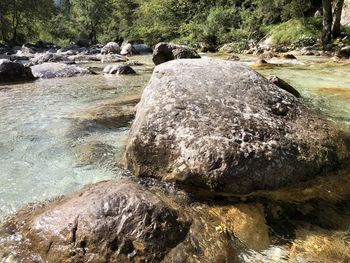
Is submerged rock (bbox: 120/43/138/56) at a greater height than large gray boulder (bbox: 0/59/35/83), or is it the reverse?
large gray boulder (bbox: 0/59/35/83)

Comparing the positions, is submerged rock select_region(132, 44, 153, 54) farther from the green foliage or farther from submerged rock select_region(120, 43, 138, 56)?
the green foliage

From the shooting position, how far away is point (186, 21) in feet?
Result: 126

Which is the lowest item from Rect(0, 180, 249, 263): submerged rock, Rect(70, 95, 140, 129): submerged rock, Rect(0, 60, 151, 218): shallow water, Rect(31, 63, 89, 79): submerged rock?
Rect(31, 63, 89, 79): submerged rock

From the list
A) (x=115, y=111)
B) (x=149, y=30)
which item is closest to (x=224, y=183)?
(x=115, y=111)

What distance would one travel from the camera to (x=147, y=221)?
3.00 meters

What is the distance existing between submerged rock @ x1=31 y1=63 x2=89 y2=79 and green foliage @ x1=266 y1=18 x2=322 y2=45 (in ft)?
51.4

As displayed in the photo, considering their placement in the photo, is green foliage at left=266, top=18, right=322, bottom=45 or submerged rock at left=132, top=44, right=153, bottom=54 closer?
green foliage at left=266, top=18, right=322, bottom=45

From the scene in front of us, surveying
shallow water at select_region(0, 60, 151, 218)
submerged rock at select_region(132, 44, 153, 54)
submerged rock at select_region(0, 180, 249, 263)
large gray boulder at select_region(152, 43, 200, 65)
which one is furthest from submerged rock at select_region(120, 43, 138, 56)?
submerged rock at select_region(0, 180, 249, 263)

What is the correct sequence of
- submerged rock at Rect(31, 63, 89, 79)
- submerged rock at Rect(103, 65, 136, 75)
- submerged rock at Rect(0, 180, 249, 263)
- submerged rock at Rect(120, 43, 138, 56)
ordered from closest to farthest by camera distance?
1. submerged rock at Rect(0, 180, 249, 263)
2. submerged rock at Rect(31, 63, 89, 79)
3. submerged rock at Rect(103, 65, 136, 75)
4. submerged rock at Rect(120, 43, 138, 56)

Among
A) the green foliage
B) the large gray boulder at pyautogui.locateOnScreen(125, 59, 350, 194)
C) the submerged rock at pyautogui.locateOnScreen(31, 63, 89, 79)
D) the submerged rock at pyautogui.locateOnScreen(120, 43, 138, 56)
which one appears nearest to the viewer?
the large gray boulder at pyautogui.locateOnScreen(125, 59, 350, 194)

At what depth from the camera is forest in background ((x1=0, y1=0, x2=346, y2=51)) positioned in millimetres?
26344

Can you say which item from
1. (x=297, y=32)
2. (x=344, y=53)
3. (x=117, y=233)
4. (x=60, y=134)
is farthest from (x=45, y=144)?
(x=297, y=32)

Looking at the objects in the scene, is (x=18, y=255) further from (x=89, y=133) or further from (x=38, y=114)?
(x=38, y=114)

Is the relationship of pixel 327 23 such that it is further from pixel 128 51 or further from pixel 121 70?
pixel 128 51
